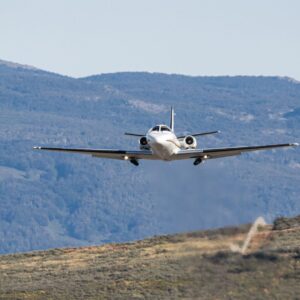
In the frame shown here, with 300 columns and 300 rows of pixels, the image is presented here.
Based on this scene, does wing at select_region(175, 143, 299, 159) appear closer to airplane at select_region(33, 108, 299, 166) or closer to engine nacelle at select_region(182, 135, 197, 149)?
airplane at select_region(33, 108, 299, 166)

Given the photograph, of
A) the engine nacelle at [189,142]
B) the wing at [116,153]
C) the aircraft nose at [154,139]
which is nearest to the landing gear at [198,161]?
the engine nacelle at [189,142]

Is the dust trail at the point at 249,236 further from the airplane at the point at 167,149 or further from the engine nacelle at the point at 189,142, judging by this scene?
the engine nacelle at the point at 189,142

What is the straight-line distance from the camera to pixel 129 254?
4899 inches

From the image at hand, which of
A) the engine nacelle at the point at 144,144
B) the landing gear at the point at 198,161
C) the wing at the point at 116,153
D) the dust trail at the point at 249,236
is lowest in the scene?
the dust trail at the point at 249,236

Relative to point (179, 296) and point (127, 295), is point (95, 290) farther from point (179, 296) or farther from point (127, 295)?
point (179, 296)

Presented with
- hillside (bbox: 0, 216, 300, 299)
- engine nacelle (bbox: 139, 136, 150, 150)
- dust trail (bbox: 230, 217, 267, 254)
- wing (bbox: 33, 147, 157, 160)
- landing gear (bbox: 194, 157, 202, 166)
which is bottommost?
hillside (bbox: 0, 216, 300, 299)

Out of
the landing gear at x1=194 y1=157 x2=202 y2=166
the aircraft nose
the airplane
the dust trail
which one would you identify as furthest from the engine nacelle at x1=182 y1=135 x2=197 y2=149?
the dust trail

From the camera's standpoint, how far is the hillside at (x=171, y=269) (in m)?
90.0

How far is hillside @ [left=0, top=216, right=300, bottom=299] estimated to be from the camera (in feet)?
295

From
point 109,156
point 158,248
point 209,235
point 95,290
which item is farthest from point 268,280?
point 158,248

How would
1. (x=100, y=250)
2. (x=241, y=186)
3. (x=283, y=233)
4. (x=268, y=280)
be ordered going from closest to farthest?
(x=268, y=280)
(x=241, y=186)
(x=283, y=233)
(x=100, y=250)

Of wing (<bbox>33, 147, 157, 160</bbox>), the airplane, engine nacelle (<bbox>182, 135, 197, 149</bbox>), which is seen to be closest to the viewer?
the airplane

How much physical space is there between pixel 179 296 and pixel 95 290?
10.3m

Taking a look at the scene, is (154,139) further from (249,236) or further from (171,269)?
(249,236)
